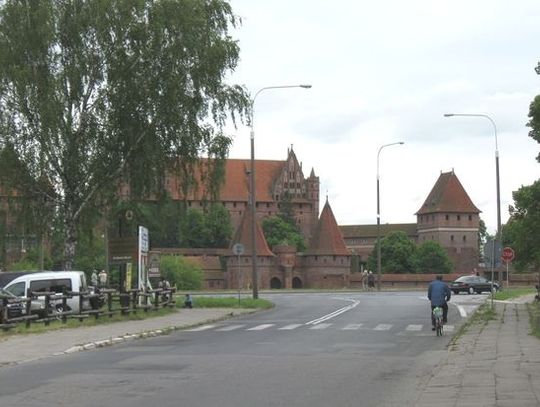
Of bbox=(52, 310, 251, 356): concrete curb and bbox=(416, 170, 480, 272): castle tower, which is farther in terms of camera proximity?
bbox=(416, 170, 480, 272): castle tower

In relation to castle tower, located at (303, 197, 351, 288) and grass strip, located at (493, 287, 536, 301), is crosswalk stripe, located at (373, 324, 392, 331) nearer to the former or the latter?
grass strip, located at (493, 287, 536, 301)

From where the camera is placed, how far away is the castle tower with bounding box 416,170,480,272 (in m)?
147

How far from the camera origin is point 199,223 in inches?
5389

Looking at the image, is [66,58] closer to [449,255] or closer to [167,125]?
[167,125]

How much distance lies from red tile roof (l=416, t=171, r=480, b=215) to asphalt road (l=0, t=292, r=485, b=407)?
415ft

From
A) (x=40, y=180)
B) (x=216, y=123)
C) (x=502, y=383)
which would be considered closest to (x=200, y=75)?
(x=216, y=123)

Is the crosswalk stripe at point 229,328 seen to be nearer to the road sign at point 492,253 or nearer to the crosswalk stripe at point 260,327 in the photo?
the crosswalk stripe at point 260,327

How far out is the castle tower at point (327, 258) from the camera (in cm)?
12419

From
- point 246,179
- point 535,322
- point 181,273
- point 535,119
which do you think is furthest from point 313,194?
point 535,322

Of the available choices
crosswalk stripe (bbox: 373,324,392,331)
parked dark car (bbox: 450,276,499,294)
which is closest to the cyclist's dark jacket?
crosswalk stripe (bbox: 373,324,392,331)

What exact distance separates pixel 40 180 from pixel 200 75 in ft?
26.2

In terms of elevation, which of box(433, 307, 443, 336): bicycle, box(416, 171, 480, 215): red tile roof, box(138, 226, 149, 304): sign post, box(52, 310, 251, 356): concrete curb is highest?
box(416, 171, 480, 215): red tile roof

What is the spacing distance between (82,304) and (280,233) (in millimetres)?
111882

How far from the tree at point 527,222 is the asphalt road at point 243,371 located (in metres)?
8.70
